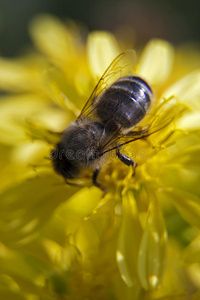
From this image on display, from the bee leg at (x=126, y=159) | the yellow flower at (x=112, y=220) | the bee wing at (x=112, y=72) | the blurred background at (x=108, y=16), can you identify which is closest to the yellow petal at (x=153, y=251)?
the yellow flower at (x=112, y=220)

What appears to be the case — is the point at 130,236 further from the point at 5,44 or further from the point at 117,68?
the point at 5,44

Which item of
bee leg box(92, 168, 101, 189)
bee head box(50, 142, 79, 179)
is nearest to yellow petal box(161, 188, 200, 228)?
bee leg box(92, 168, 101, 189)

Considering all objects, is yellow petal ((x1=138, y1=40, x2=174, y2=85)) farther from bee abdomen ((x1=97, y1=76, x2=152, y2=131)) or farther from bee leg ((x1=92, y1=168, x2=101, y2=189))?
bee leg ((x1=92, y1=168, x2=101, y2=189))

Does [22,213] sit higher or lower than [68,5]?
lower

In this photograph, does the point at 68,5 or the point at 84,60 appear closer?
the point at 84,60

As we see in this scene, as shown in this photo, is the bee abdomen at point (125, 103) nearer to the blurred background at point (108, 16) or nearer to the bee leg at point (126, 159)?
the bee leg at point (126, 159)

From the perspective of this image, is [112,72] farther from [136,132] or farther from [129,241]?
[129,241]

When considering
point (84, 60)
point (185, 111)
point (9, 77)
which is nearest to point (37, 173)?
point (185, 111)
